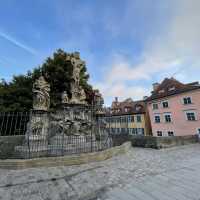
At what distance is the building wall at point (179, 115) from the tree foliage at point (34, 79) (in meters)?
14.1

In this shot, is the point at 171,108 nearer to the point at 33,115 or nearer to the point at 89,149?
the point at 89,149

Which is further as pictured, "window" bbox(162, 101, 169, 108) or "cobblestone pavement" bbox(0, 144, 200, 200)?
"window" bbox(162, 101, 169, 108)

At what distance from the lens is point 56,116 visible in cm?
894

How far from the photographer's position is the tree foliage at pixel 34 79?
55.7 ft

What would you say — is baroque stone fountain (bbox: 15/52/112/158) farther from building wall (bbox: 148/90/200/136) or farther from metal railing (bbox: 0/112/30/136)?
building wall (bbox: 148/90/200/136)

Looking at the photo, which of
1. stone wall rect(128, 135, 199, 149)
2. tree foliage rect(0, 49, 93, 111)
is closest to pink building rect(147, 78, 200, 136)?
stone wall rect(128, 135, 199, 149)

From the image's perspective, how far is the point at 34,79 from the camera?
18.7 meters

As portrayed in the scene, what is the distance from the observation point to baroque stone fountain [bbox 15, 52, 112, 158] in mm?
7307

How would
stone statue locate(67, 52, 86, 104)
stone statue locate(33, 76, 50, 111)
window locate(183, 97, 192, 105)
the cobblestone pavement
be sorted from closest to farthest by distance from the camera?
the cobblestone pavement, stone statue locate(33, 76, 50, 111), stone statue locate(67, 52, 86, 104), window locate(183, 97, 192, 105)

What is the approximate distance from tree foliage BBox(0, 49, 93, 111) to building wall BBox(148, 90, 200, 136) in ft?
46.3

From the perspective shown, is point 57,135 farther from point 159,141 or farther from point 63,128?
point 159,141

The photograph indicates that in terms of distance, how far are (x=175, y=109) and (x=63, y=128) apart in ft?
67.8

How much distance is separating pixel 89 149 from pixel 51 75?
13970 millimetres

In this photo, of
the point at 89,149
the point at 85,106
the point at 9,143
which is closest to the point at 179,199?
the point at 89,149
